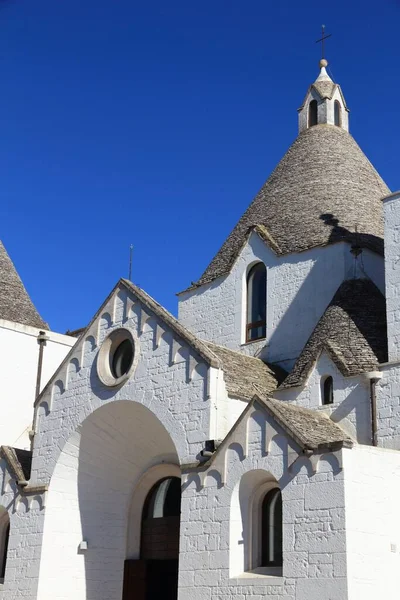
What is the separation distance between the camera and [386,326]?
63.5ft

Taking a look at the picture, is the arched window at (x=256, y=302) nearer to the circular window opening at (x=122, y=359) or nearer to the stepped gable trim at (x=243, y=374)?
the stepped gable trim at (x=243, y=374)

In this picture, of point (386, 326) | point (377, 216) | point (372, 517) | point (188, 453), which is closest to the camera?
point (372, 517)

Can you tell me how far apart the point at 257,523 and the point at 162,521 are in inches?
197

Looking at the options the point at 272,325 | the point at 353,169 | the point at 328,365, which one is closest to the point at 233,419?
the point at 328,365

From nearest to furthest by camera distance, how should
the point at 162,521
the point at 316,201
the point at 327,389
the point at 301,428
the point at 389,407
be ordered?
1. the point at 301,428
2. the point at 389,407
3. the point at 327,389
4. the point at 162,521
5. the point at 316,201

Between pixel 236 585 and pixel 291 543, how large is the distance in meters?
1.56

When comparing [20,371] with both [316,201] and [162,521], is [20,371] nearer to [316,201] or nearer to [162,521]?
[162,521]

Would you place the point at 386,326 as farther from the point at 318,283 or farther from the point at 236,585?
the point at 236,585

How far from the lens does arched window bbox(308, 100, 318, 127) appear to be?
2923 cm

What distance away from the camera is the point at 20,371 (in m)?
26.2

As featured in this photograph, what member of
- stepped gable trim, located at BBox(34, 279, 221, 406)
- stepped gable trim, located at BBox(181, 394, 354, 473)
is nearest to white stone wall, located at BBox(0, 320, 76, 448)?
stepped gable trim, located at BBox(34, 279, 221, 406)

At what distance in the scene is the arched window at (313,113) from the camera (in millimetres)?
29234

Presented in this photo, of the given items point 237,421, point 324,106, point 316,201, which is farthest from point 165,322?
point 324,106

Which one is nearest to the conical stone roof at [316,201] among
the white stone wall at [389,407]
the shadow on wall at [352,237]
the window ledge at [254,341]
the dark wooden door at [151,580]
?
the shadow on wall at [352,237]
